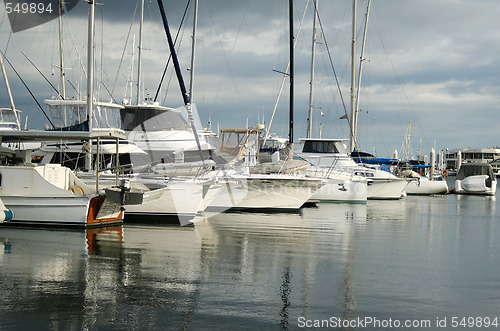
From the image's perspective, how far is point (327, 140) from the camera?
1542 inches

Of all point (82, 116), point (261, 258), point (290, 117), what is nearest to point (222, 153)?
point (290, 117)

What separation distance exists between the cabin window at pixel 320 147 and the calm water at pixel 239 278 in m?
19.4

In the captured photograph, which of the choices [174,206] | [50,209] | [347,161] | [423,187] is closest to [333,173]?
[347,161]

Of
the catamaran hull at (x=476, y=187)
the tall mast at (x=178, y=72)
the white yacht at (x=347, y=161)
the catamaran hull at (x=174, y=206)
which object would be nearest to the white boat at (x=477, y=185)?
the catamaran hull at (x=476, y=187)

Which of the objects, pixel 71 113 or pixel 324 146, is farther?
pixel 324 146

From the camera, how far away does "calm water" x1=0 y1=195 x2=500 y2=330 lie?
28.8 ft

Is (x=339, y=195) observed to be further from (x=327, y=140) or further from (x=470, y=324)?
(x=470, y=324)

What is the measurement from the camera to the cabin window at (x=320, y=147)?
3928 cm

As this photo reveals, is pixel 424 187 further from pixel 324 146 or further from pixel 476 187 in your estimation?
pixel 324 146

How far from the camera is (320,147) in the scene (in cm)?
A: 3950

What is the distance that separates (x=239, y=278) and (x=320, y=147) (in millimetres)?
28761

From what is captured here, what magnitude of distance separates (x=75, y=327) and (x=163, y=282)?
2.97 metres

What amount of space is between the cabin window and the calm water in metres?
19.4

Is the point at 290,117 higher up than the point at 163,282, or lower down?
higher up
